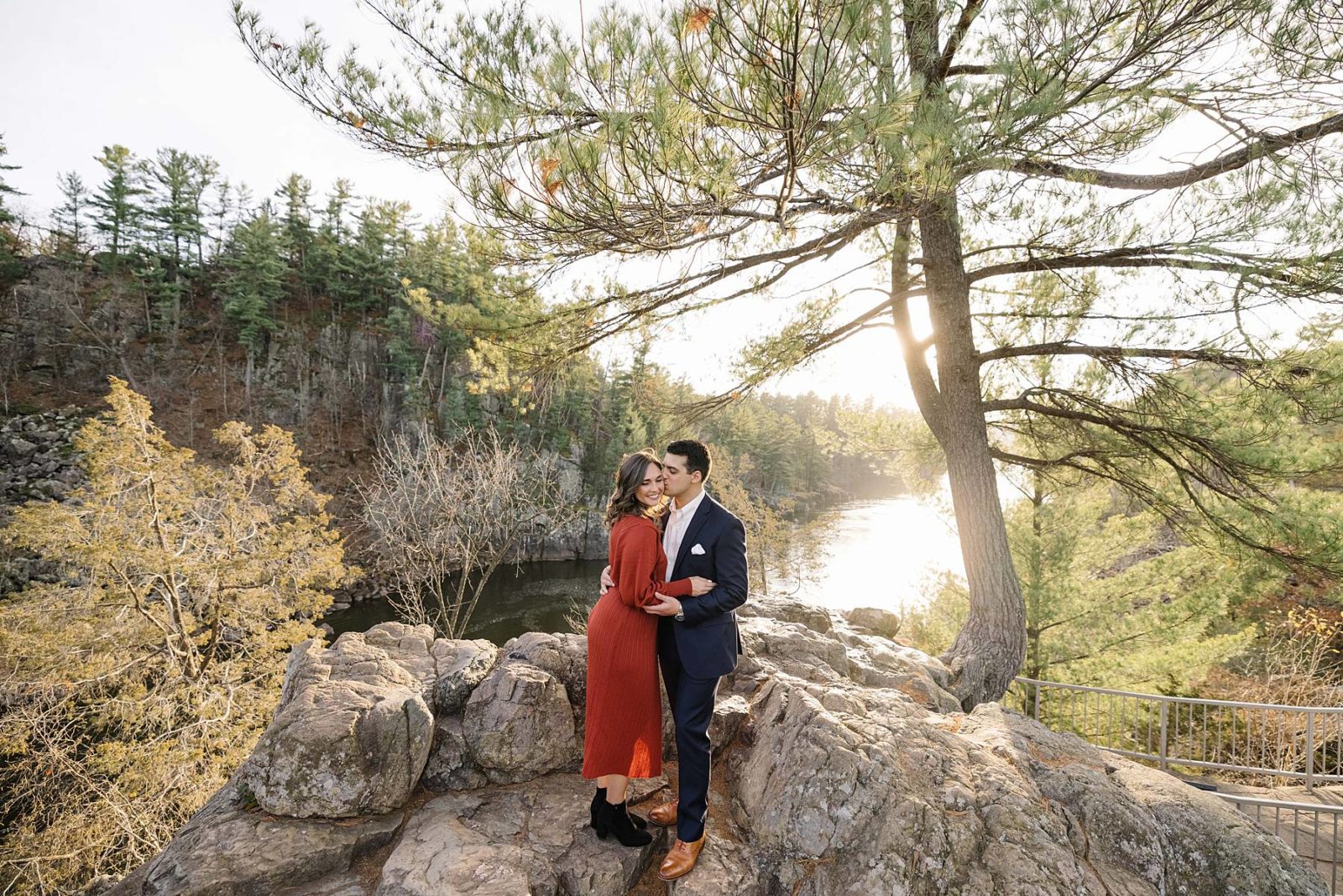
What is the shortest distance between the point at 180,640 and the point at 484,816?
962 centimetres

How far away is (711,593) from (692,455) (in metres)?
0.62

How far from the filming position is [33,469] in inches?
821

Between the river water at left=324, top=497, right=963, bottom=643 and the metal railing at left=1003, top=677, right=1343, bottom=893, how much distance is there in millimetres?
3549

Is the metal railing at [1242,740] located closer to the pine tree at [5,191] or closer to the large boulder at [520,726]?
the large boulder at [520,726]

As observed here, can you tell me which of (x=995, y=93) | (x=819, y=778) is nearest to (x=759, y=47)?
(x=995, y=93)

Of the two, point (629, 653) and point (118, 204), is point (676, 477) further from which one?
point (118, 204)

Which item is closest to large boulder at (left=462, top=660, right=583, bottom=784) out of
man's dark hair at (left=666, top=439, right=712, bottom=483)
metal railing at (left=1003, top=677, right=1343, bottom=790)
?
man's dark hair at (left=666, top=439, right=712, bottom=483)

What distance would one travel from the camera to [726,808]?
270cm

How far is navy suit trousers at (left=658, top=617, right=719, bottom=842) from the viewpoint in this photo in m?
2.27

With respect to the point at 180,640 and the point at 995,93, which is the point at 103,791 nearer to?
the point at 180,640

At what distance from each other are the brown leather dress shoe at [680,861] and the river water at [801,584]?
10443mm

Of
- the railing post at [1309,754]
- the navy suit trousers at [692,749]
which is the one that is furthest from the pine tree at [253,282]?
the railing post at [1309,754]

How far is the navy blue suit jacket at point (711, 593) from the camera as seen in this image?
229 centimetres

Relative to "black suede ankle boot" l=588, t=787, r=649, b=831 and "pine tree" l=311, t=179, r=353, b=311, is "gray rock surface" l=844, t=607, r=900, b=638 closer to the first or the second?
"black suede ankle boot" l=588, t=787, r=649, b=831
